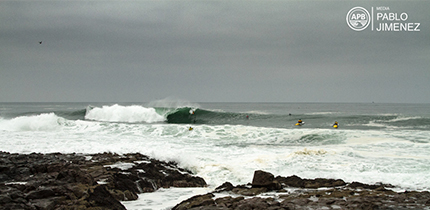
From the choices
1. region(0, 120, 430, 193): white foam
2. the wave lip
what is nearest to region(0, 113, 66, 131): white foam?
region(0, 120, 430, 193): white foam

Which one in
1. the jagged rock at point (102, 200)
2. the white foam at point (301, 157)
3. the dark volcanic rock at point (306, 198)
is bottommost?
the white foam at point (301, 157)

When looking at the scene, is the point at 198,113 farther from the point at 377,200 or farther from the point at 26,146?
the point at 377,200

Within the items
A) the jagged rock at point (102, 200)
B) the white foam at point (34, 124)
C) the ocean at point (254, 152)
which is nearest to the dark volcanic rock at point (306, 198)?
the ocean at point (254, 152)

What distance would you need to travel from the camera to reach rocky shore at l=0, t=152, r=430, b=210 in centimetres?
519

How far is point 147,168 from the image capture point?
8547mm

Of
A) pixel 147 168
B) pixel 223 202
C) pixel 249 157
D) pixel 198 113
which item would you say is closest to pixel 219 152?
pixel 249 157

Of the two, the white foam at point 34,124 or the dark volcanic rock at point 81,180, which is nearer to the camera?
the dark volcanic rock at point 81,180

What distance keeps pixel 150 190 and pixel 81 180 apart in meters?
1.61

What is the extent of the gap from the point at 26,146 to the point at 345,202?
1204cm

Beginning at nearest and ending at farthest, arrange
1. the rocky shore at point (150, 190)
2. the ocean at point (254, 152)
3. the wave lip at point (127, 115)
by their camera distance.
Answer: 1. the rocky shore at point (150, 190)
2. the ocean at point (254, 152)
3. the wave lip at point (127, 115)

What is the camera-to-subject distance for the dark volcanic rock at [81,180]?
198 inches

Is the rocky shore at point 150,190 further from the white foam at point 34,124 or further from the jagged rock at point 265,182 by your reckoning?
the white foam at point 34,124

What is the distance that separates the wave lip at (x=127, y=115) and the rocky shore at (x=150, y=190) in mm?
25669

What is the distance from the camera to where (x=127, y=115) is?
35.8m
